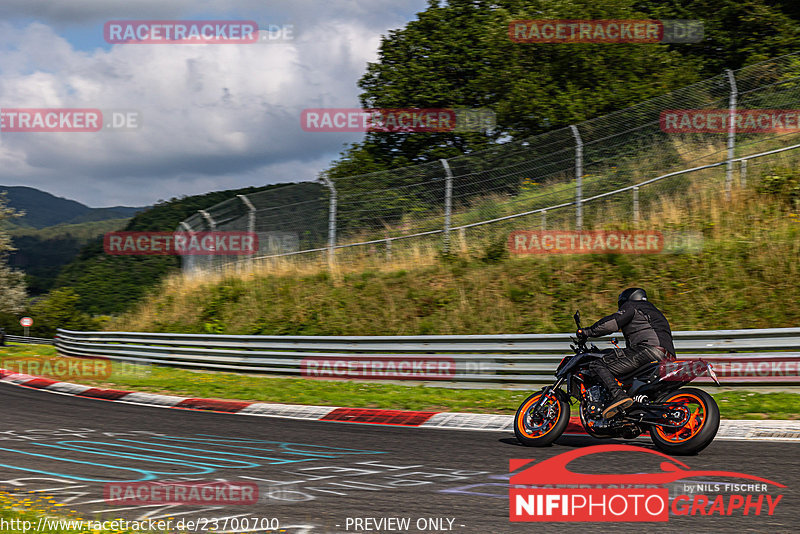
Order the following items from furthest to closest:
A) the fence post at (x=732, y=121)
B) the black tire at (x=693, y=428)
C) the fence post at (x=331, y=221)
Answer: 1. the fence post at (x=331, y=221)
2. the fence post at (x=732, y=121)
3. the black tire at (x=693, y=428)

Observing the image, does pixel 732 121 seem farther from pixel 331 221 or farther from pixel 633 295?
pixel 331 221

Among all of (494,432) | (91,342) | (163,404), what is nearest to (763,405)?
(494,432)

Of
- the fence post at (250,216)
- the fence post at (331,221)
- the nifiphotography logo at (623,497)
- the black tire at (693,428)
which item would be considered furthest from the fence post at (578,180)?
the nifiphotography logo at (623,497)

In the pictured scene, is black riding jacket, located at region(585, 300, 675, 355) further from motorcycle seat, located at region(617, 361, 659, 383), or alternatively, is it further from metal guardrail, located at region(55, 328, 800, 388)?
metal guardrail, located at region(55, 328, 800, 388)

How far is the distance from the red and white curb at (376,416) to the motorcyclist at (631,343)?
3.77 feet

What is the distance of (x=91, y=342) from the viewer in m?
19.1

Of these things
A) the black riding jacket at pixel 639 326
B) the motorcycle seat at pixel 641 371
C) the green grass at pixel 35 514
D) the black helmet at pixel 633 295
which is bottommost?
the green grass at pixel 35 514

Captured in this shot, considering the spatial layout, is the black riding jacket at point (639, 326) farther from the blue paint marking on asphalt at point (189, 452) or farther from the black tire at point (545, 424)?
the blue paint marking on asphalt at point (189, 452)

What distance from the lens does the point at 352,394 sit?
1168cm

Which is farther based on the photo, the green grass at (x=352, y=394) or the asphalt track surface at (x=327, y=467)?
the green grass at (x=352, y=394)

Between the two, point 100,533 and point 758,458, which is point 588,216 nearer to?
point 758,458

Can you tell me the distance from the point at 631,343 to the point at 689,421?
3.18 feet

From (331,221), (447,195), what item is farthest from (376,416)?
(331,221)

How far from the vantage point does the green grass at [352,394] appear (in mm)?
8734
